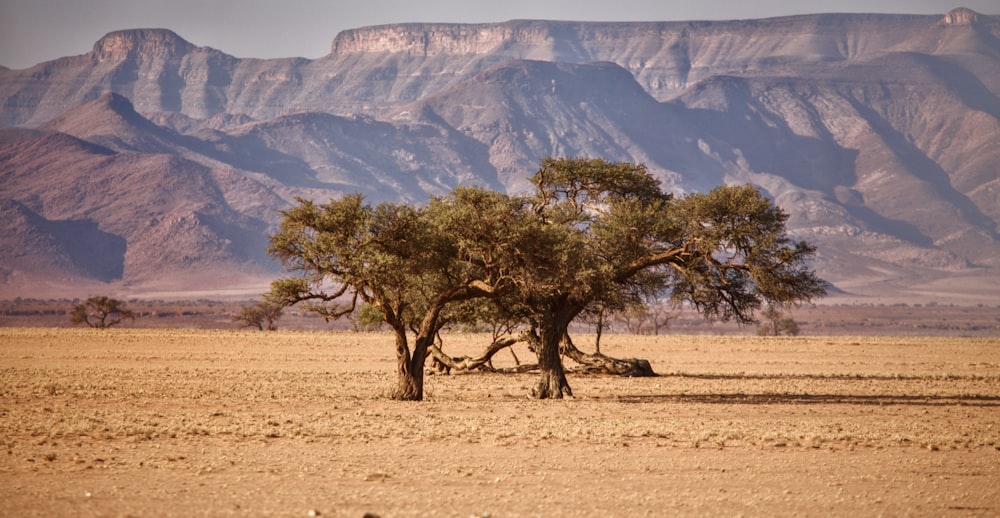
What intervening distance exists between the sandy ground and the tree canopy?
2688mm

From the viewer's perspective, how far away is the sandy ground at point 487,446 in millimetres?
17203

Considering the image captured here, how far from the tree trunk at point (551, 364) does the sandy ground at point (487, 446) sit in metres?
0.73

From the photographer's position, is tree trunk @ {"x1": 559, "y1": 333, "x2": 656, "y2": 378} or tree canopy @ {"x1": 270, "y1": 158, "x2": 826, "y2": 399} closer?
tree canopy @ {"x1": 270, "y1": 158, "x2": 826, "y2": 399}

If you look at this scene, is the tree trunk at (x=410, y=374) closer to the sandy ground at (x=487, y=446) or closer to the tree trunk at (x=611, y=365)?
the sandy ground at (x=487, y=446)

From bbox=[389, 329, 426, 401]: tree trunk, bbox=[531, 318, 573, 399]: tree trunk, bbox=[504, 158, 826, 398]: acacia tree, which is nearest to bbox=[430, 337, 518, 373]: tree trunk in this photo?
bbox=[504, 158, 826, 398]: acacia tree

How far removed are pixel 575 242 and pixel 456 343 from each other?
44551mm

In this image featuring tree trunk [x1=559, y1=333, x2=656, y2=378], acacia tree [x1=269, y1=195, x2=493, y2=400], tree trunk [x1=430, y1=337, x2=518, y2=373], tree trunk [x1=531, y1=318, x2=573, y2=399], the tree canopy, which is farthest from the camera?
tree trunk [x1=559, y1=333, x2=656, y2=378]

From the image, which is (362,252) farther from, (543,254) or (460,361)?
(460,361)

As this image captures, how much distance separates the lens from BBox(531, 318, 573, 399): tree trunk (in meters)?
32.5

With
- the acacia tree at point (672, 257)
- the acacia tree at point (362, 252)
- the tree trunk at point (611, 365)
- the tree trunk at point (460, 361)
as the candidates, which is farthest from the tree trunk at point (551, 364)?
the tree trunk at point (611, 365)

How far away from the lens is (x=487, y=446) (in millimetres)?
22891

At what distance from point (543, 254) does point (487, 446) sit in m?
8.43

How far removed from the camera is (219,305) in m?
179

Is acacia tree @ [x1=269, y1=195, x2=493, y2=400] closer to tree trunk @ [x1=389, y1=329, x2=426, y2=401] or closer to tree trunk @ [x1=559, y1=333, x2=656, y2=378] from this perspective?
tree trunk @ [x1=389, y1=329, x2=426, y2=401]
